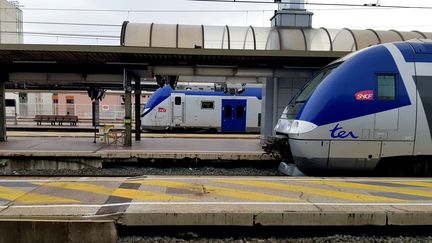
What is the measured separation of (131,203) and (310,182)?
148 inches

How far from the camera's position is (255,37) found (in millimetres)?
18469

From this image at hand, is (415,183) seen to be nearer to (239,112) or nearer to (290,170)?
(290,170)

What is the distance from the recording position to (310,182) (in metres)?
7.40

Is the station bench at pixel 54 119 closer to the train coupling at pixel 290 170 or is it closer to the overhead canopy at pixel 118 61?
the overhead canopy at pixel 118 61

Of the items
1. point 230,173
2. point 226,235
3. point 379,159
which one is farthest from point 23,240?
point 379,159

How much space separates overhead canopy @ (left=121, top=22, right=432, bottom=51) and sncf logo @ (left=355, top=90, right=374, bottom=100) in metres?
8.93

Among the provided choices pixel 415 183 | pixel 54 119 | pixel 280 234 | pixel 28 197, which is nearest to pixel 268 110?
pixel 415 183

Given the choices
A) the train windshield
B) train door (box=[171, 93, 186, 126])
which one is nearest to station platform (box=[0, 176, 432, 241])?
the train windshield

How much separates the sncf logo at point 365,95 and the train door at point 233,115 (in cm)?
1412

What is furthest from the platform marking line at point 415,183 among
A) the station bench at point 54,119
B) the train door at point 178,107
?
the station bench at point 54,119

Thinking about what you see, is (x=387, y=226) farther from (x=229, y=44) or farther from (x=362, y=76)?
(x=229, y=44)

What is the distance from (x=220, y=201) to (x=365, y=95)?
173 inches

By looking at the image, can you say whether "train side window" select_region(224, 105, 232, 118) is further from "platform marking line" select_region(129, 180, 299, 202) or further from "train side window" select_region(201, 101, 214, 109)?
"platform marking line" select_region(129, 180, 299, 202)

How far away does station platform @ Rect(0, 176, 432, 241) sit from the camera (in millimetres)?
5039
